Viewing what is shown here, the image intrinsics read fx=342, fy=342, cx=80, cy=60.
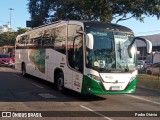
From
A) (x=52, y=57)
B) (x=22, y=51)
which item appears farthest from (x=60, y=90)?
(x=22, y=51)

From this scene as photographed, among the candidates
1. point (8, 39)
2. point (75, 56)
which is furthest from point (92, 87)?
point (8, 39)

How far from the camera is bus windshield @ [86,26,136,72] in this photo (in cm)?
1329

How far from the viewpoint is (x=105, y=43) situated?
44.5 ft

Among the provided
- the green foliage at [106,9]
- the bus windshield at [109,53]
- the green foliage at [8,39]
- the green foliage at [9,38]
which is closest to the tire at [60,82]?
the bus windshield at [109,53]

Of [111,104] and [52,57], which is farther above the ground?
[52,57]

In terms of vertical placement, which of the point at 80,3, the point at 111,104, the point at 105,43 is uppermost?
the point at 80,3

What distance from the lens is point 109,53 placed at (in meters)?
13.5

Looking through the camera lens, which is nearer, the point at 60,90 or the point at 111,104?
the point at 111,104

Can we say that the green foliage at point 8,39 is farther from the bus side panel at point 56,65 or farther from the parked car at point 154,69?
the bus side panel at point 56,65

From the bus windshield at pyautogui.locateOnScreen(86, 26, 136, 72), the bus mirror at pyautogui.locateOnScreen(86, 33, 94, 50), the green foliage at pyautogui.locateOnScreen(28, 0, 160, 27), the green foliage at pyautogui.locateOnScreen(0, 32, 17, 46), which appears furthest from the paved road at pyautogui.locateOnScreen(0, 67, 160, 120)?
the green foliage at pyautogui.locateOnScreen(0, 32, 17, 46)

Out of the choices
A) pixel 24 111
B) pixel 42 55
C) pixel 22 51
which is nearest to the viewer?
pixel 24 111

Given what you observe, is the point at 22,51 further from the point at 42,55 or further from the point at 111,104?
the point at 111,104

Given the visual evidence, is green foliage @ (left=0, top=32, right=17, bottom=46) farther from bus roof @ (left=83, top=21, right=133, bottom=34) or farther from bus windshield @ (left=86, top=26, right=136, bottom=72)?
bus windshield @ (left=86, top=26, right=136, bottom=72)

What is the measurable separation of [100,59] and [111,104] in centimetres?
179
